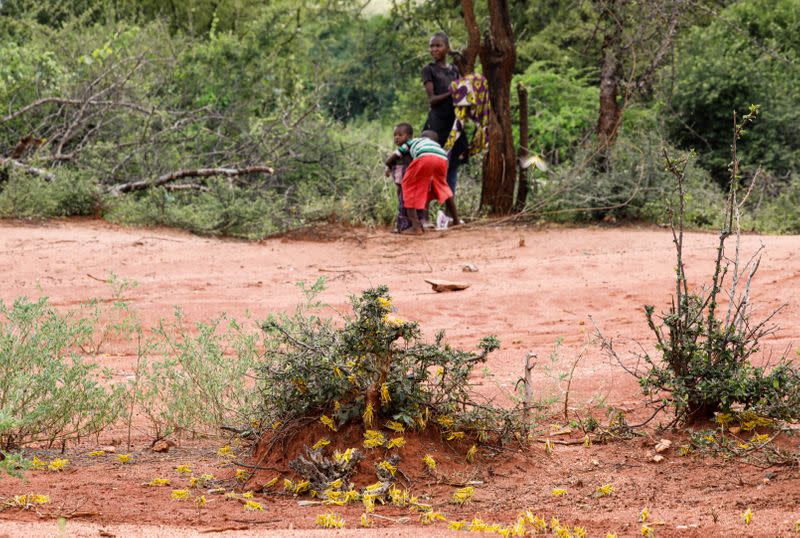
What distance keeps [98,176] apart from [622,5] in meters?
6.50

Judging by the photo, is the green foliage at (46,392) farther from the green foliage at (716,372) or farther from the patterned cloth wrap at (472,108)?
the patterned cloth wrap at (472,108)

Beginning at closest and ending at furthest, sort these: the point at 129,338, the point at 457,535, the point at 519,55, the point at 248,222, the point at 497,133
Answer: the point at 457,535
the point at 129,338
the point at 248,222
the point at 497,133
the point at 519,55

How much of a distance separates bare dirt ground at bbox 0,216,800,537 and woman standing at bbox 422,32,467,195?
36.4 inches

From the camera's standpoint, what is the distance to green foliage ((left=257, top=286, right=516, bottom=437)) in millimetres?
3420

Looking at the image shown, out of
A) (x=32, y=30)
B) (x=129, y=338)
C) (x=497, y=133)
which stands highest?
(x=32, y=30)

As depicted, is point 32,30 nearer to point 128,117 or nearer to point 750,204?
point 128,117

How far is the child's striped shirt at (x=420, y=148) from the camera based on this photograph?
9.88 m

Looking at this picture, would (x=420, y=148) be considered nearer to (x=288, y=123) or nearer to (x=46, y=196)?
(x=288, y=123)

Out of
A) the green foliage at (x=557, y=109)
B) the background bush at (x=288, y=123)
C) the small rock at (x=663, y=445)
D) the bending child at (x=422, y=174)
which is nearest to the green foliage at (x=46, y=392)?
the small rock at (x=663, y=445)

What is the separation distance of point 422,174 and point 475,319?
3514mm

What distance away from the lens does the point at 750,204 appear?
12.7m

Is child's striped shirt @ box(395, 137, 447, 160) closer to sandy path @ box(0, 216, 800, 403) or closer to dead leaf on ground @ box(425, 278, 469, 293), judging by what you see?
sandy path @ box(0, 216, 800, 403)

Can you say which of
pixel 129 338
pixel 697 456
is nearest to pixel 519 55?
pixel 129 338

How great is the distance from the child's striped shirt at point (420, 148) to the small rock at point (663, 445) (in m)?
6.39
